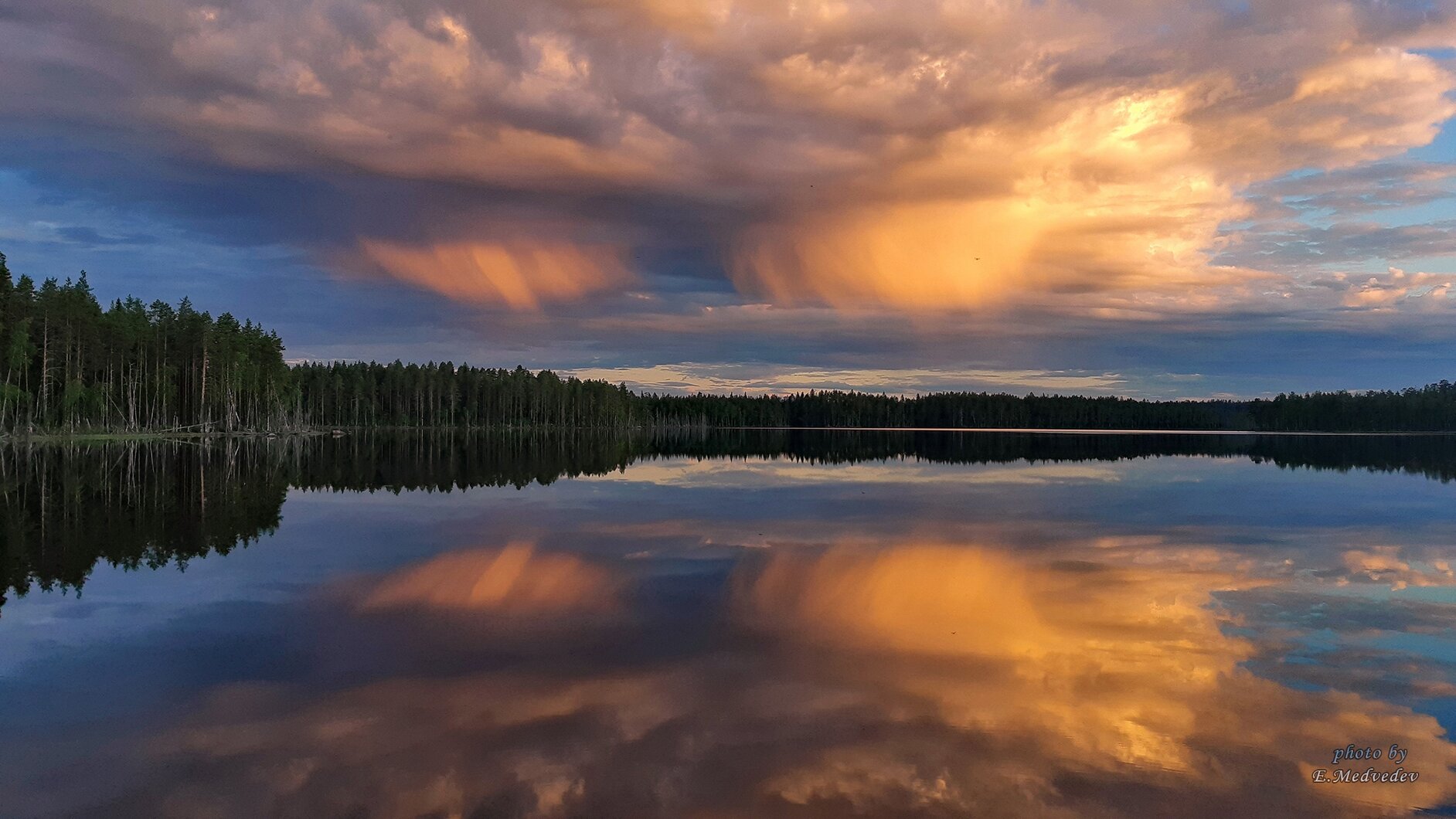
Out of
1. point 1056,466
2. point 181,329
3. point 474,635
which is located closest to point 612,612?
point 474,635

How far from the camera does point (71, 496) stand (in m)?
33.0

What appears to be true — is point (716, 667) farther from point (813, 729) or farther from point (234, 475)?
point (234, 475)

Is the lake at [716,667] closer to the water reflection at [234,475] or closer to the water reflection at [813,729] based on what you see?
the water reflection at [813,729]

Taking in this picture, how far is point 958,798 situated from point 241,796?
748cm

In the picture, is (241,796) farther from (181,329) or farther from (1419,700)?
(181,329)

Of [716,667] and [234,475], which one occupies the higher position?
[234,475]

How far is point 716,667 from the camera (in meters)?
12.7

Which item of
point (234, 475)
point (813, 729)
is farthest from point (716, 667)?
point (234, 475)

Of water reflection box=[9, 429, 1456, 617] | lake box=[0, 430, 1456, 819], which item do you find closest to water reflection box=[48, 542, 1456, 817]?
lake box=[0, 430, 1456, 819]

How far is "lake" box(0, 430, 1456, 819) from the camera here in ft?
28.6

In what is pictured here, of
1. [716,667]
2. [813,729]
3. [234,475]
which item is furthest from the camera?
[234,475]

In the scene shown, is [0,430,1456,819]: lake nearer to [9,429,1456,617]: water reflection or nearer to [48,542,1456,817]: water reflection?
Result: [48,542,1456,817]: water reflection

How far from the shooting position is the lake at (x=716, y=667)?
8711 mm

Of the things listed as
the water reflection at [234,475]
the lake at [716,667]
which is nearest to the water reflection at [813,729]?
the lake at [716,667]
